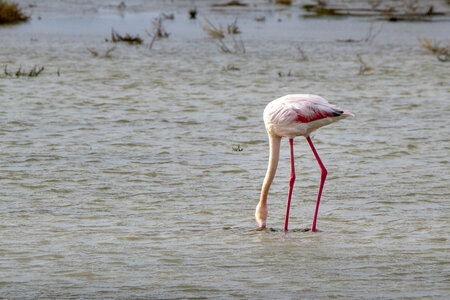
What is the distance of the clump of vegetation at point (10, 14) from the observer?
25220 mm

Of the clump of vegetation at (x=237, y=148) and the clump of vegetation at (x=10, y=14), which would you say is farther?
the clump of vegetation at (x=10, y=14)

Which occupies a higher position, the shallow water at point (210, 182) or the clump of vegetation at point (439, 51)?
the shallow water at point (210, 182)

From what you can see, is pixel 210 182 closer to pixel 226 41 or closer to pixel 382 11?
pixel 226 41

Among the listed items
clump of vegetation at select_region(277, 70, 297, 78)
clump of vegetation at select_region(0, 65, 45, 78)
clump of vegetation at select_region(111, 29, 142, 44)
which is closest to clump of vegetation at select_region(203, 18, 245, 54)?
clump of vegetation at select_region(111, 29, 142, 44)

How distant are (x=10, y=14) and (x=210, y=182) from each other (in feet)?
60.6

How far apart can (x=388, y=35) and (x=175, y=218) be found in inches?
691

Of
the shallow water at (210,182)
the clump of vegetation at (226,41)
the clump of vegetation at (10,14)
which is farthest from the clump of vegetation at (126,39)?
the clump of vegetation at (10,14)

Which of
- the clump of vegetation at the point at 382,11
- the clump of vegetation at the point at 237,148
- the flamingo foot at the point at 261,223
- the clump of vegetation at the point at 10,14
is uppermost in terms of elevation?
the flamingo foot at the point at 261,223

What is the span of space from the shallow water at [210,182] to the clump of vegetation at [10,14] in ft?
23.4

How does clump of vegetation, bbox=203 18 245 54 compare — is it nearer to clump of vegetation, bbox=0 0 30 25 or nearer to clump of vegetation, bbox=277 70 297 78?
clump of vegetation, bbox=277 70 297 78

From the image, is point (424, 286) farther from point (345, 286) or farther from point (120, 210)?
point (120, 210)

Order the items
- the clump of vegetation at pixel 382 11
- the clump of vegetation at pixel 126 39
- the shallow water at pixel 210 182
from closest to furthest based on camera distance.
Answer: the shallow water at pixel 210 182 < the clump of vegetation at pixel 126 39 < the clump of vegetation at pixel 382 11

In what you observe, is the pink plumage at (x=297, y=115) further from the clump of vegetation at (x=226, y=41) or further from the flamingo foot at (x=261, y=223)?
the clump of vegetation at (x=226, y=41)

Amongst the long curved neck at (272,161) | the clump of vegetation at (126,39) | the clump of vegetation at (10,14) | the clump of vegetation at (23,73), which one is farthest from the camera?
A: the clump of vegetation at (10,14)
